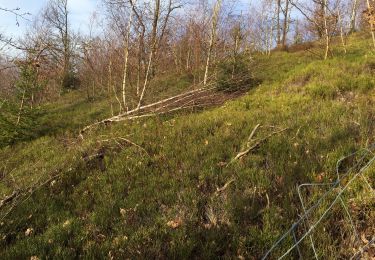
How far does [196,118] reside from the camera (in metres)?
8.74

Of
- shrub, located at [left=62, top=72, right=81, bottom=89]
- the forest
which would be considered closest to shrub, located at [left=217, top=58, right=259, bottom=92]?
the forest

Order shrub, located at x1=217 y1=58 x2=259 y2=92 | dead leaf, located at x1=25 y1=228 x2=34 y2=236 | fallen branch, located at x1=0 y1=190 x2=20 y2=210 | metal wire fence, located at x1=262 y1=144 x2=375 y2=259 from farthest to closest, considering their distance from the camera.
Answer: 1. shrub, located at x1=217 y1=58 x2=259 y2=92
2. fallen branch, located at x1=0 y1=190 x2=20 y2=210
3. dead leaf, located at x1=25 y1=228 x2=34 y2=236
4. metal wire fence, located at x1=262 y1=144 x2=375 y2=259

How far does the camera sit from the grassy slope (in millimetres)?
3527

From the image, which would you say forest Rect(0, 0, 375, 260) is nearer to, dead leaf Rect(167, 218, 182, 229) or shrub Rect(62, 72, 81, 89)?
dead leaf Rect(167, 218, 182, 229)

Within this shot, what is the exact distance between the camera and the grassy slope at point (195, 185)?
11.6ft

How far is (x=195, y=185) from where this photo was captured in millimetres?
4773

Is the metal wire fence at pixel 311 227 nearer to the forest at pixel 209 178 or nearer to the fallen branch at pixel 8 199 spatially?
the forest at pixel 209 178

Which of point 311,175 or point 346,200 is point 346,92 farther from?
point 346,200

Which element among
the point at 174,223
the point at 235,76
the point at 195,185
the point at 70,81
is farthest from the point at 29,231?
the point at 70,81

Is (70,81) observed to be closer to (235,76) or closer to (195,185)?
(235,76)

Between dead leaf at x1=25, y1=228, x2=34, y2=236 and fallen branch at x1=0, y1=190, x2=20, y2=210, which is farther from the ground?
fallen branch at x1=0, y1=190, x2=20, y2=210

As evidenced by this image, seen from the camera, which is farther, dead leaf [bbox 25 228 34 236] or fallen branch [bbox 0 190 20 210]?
fallen branch [bbox 0 190 20 210]

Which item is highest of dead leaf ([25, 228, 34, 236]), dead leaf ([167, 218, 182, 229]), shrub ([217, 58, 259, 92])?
shrub ([217, 58, 259, 92])

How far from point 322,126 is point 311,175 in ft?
6.44
